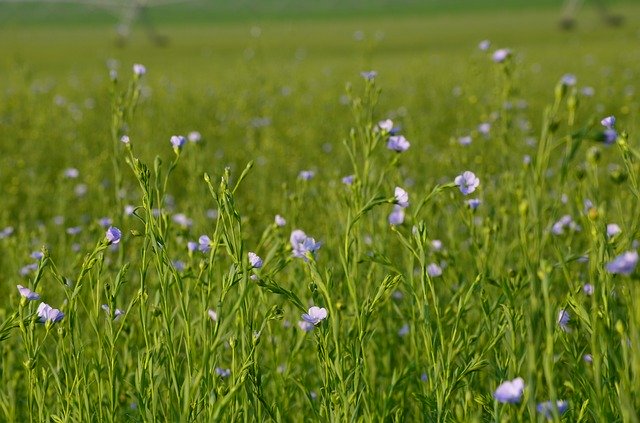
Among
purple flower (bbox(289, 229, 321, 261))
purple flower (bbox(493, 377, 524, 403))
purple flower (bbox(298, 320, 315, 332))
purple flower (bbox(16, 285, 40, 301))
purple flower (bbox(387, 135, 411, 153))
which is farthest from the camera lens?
purple flower (bbox(387, 135, 411, 153))

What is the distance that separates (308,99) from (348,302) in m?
6.51

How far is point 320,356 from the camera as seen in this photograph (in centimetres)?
173

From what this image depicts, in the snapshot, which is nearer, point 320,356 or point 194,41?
point 320,356

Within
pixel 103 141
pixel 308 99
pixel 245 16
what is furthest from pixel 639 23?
pixel 103 141

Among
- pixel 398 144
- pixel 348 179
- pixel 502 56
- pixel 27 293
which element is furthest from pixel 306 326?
pixel 502 56

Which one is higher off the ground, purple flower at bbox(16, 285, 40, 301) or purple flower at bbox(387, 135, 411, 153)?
purple flower at bbox(387, 135, 411, 153)

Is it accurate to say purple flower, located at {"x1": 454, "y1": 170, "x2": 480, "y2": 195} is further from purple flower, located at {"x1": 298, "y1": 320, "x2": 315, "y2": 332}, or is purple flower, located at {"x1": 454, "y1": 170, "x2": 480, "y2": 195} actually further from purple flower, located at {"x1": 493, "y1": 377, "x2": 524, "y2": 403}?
purple flower, located at {"x1": 493, "y1": 377, "x2": 524, "y2": 403}

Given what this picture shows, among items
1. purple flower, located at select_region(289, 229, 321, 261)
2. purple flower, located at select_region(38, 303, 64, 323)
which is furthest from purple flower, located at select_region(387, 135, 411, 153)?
purple flower, located at select_region(38, 303, 64, 323)

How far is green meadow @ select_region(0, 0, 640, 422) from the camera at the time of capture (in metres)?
1.60

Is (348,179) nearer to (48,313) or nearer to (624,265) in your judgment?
(48,313)

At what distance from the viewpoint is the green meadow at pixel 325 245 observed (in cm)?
160

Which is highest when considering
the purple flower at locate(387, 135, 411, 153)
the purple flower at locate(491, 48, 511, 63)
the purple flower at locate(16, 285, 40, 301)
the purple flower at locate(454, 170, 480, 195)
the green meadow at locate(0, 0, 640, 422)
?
the purple flower at locate(491, 48, 511, 63)

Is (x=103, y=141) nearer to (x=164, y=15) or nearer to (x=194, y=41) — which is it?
(x=194, y=41)

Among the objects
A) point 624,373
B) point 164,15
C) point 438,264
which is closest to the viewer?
point 624,373
